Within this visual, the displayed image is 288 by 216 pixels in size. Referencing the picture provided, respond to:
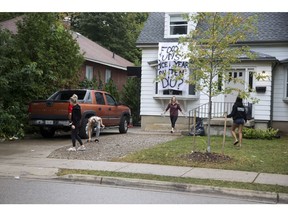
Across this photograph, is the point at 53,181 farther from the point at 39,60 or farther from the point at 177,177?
the point at 39,60

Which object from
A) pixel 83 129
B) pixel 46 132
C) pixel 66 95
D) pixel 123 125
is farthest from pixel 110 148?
pixel 123 125

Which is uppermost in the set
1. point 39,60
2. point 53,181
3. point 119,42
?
point 119,42

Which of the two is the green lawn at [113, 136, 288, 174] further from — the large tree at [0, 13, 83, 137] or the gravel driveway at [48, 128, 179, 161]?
the large tree at [0, 13, 83, 137]

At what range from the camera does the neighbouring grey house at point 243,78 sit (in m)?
18.2

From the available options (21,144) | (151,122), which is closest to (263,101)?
(151,122)

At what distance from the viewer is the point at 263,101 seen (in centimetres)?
1819

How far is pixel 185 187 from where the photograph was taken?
316 inches

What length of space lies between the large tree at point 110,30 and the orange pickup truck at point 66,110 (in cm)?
2484

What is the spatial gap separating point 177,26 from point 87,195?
47.2ft

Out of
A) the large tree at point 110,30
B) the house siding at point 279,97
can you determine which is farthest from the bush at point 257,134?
the large tree at point 110,30

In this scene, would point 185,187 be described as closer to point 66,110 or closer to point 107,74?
point 66,110

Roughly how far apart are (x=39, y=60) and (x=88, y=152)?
6459 millimetres

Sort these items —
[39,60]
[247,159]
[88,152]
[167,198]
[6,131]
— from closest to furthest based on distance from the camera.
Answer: [167,198]
[247,159]
[88,152]
[6,131]
[39,60]

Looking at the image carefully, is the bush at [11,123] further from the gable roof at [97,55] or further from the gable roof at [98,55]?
the gable roof at [98,55]
